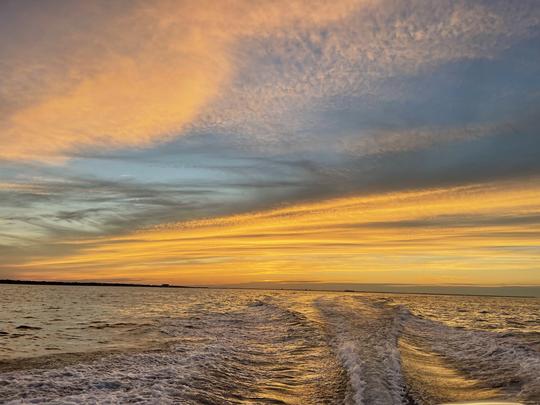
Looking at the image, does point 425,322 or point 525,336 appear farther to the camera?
point 425,322

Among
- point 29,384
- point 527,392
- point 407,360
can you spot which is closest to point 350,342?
point 407,360

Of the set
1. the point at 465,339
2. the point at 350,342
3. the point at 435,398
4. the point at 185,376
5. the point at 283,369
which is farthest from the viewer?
the point at 465,339

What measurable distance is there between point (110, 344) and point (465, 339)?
60.6 ft

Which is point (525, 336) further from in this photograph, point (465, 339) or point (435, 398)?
point (435, 398)

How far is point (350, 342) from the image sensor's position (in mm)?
20547

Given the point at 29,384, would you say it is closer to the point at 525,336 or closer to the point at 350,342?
the point at 350,342

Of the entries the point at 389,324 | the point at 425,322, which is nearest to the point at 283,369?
the point at 389,324

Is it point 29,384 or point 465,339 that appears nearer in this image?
point 29,384

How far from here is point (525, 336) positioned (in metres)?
24.4

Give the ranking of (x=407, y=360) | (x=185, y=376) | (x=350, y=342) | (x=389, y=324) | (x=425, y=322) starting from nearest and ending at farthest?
(x=185, y=376) < (x=407, y=360) < (x=350, y=342) < (x=389, y=324) < (x=425, y=322)

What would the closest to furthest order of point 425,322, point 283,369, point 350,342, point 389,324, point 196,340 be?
point 283,369 < point 350,342 < point 196,340 < point 389,324 < point 425,322

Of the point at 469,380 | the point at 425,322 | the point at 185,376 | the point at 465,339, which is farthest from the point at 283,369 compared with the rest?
the point at 425,322

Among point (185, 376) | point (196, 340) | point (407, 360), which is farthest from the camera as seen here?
point (196, 340)

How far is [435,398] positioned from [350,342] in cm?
918
